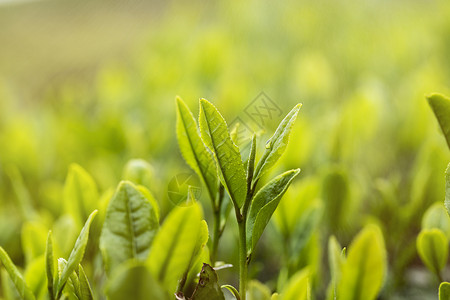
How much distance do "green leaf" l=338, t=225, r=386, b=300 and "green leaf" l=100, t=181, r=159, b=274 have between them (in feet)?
0.76

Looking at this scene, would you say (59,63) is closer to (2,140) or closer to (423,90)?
(2,140)

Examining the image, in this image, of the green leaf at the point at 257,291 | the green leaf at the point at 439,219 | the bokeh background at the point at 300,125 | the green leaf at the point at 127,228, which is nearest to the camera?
the green leaf at the point at 127,228

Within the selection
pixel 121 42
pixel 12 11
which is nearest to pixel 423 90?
pixel 121 42

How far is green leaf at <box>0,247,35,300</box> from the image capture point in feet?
1.90

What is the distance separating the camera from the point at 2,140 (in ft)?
4.52

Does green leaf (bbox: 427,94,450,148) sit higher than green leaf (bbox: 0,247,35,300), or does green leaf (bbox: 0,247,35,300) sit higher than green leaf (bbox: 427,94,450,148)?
green leaf (bbox: 427,94,450,148)

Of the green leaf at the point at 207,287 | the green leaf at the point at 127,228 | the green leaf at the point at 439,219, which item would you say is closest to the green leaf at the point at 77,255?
the green leaf at the point at 127,228

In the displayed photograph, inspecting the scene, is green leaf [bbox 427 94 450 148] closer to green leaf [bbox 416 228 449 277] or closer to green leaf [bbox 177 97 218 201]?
green leaf [bbox 416 228 449 277]

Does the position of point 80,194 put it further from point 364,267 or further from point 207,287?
point 364,267

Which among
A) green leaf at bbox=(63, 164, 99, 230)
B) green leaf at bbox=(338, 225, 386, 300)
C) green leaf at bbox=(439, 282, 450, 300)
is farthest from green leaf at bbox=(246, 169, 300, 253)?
green leaf at bbox=(63, 164, 99, 230)

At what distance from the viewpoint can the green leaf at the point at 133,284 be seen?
43cm

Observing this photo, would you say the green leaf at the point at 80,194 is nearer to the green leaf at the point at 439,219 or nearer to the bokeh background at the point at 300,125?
the bokeh background at the point at 300,125

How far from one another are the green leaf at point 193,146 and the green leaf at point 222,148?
55 millimetres

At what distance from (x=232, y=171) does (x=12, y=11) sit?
517 cm
